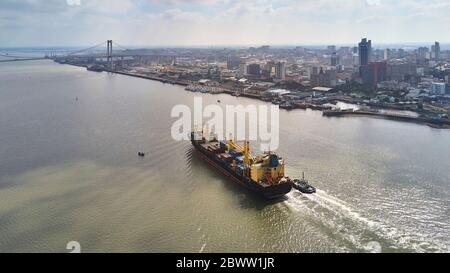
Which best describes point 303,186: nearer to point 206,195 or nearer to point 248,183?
point 248,183

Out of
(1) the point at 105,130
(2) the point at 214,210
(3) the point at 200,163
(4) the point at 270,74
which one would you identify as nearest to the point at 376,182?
(2) the point at 214,210

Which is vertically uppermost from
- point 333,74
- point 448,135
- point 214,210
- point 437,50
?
point 437,50

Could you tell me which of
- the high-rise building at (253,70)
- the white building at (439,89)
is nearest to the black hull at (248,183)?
the white building at (439,89)

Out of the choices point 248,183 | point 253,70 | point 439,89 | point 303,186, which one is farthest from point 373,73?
point 248,183

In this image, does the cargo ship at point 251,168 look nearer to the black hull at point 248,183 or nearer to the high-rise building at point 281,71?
the black hull at point 248,183
